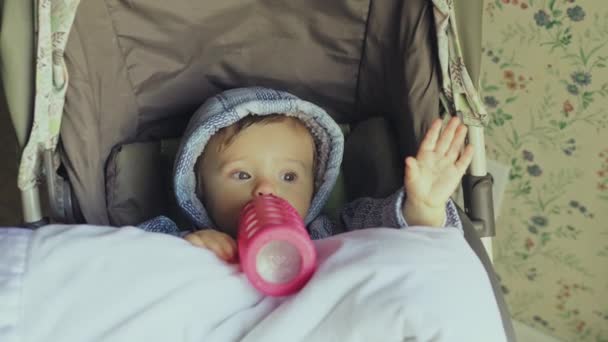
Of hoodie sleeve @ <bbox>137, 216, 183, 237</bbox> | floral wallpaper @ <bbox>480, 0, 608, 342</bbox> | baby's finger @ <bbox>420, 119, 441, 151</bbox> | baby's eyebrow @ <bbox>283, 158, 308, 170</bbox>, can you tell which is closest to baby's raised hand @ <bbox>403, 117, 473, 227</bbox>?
baby's finger @ <bbox>420, 119, 441, 151</bbox>

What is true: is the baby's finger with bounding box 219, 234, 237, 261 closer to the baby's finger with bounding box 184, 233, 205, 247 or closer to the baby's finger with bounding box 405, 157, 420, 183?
the baby's finger with bounding box 184, 233, 205, 247

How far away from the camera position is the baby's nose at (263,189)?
1.04 meters

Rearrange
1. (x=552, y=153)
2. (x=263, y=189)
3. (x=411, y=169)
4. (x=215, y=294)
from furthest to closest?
1. (x=552, y=153)
2. (x=263, y=189)
3. (x=411, y=169)
4. (x=215, y=294)

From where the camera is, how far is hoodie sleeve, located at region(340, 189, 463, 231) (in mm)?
991

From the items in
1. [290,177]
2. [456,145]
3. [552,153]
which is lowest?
[552,153]

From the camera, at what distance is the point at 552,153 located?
1.46m

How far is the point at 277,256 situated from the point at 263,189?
0.25 metres

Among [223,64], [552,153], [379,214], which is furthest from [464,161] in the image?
[552,153]

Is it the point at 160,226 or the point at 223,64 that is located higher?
the point at 223,64

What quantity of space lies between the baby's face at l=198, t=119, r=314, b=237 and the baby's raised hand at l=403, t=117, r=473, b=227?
0.22 meters

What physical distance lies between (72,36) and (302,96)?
0.40 m

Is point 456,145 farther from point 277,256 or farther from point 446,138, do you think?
point 277,256

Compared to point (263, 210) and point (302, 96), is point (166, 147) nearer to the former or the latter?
point (302, 96)

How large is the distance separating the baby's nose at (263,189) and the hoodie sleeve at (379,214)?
15 cm
